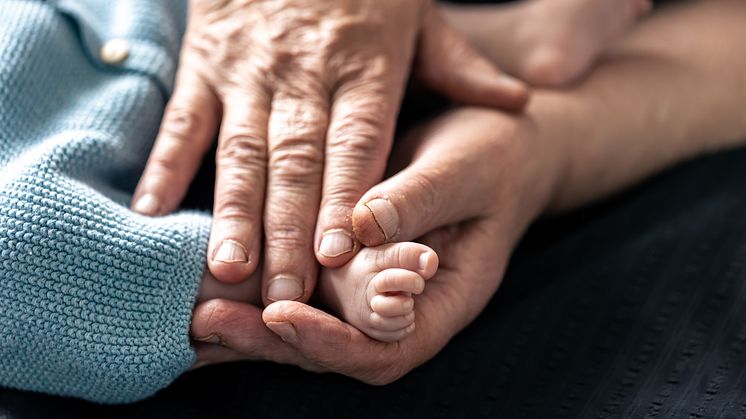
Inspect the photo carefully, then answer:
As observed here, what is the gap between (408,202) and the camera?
70 cm

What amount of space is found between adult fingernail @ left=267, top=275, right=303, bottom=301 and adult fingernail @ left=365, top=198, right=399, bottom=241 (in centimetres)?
9

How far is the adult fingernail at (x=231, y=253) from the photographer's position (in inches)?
27.1

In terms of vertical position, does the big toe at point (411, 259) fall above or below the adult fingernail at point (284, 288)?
above

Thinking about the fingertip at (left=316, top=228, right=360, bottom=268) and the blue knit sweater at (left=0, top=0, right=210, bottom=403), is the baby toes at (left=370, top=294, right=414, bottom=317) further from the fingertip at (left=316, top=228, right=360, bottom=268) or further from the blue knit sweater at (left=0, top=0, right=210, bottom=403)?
the blue knit sweater at (left=0, top=0, right=210, bottom=403)

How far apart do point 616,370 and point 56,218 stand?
1.67 ft

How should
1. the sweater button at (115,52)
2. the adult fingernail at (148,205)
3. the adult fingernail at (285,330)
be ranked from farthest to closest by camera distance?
1. the sweater button at (115,52)
2. the adult fingernail at (148,205)
3. the adult fingernail at (285,330)

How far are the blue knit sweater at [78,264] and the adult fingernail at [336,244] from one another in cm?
11

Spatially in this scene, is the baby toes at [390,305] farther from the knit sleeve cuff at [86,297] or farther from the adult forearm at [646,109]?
the adult forearm at [646,109]

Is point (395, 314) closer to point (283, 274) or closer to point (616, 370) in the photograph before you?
point (283, 274)

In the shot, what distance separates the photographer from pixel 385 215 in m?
0.68

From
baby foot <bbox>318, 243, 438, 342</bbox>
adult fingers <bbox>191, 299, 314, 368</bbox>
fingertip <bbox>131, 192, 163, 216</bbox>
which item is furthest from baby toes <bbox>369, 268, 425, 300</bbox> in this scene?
fingertip <bbox>131, 192, 163, 216</bbox>

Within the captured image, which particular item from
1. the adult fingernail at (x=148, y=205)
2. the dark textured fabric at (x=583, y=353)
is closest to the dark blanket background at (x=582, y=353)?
the dark textured fabric at (x=583, y=353)

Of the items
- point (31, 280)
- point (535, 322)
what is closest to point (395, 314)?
point (535, 322)

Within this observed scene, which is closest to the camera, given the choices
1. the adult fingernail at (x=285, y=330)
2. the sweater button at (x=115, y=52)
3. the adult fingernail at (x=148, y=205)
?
the adult fingernail at (x=285, y=330)
